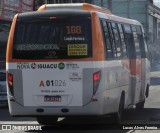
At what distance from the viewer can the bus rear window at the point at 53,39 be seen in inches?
526

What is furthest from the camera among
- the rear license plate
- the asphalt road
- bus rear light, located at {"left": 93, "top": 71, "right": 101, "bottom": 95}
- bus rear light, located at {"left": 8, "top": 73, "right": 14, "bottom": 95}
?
the asphalt road

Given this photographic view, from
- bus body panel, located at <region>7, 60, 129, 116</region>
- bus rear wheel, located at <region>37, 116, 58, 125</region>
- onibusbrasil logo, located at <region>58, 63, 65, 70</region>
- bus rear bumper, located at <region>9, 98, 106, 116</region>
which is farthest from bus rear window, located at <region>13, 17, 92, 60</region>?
bus rear wheel, located at <region>37, 116, 58, 125</region>

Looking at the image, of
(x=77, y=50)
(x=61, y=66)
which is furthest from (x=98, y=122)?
(x=77, y=50)

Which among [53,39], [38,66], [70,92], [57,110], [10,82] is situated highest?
[53,39]

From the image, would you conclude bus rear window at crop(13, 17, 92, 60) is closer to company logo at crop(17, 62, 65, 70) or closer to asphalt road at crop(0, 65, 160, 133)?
company logo at crop(17, 62, 65, 70)

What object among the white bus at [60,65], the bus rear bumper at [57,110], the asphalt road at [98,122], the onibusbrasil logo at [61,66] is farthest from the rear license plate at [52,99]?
the asphalt road at [98,122]

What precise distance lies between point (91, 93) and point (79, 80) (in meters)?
0.41

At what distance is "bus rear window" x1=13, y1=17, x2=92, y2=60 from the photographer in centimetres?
1337

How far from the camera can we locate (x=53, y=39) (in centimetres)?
1358

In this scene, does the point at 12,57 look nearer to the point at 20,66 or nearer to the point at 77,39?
the point at 20,66

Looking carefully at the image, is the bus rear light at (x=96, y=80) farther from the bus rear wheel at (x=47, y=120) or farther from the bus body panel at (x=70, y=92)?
the bus rear wheel at (x=47, y=120)

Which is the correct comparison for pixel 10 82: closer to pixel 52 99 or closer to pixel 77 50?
pixel 52 99

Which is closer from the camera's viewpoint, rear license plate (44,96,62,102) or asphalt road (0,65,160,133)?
rear license plate (44,96,62,102)

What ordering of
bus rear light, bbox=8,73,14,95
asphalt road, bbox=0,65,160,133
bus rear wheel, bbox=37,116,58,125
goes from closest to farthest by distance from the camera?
bus rear light, bbox=8,73,14,95, asphalt road, bbox=0,65,160,133, bus rear wheel, bbox=37,116,58,125
